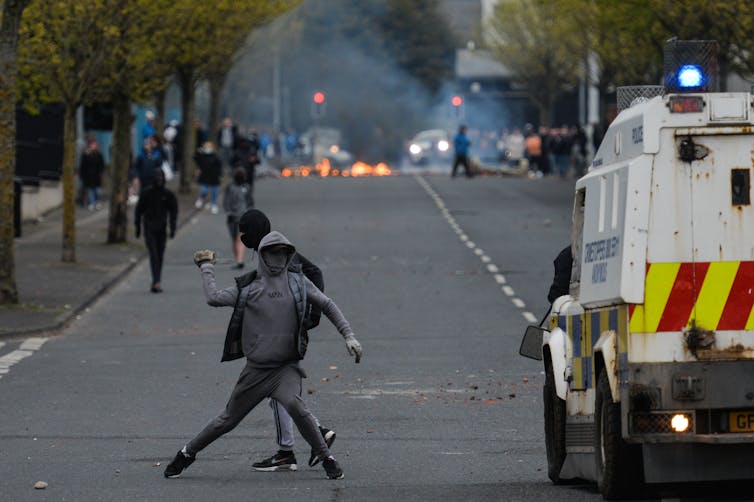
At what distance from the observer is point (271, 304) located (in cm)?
1143

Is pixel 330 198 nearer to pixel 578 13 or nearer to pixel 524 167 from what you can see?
pixel 578 13

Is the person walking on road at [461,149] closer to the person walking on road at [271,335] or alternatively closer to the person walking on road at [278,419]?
the person walking on road at [278,419]

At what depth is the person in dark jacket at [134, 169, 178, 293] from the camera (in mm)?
27406

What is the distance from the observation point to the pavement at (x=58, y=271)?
2341cm

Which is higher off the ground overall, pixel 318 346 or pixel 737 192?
pixel 737 192

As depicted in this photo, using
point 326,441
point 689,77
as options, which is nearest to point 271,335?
point 326,441

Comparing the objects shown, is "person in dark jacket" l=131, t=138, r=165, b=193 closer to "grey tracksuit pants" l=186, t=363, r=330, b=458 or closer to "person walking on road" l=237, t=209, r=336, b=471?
"person walking on road" l=237, t=209, r=336, b=471

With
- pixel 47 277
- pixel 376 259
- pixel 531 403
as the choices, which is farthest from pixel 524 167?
pixel 531 403

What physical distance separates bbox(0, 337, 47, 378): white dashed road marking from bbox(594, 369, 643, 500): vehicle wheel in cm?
940

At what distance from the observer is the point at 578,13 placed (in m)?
60.9

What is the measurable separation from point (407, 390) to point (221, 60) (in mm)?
36701

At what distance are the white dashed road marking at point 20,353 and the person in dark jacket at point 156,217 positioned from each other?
18.4 ft

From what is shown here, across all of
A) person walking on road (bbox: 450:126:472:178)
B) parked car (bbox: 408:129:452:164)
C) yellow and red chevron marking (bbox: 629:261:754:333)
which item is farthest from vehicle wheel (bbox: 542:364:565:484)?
parked car (bbox: 408:129:452:164)

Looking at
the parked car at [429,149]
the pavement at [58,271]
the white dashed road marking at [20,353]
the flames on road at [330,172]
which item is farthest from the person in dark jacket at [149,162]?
the parked car at [429,149]
